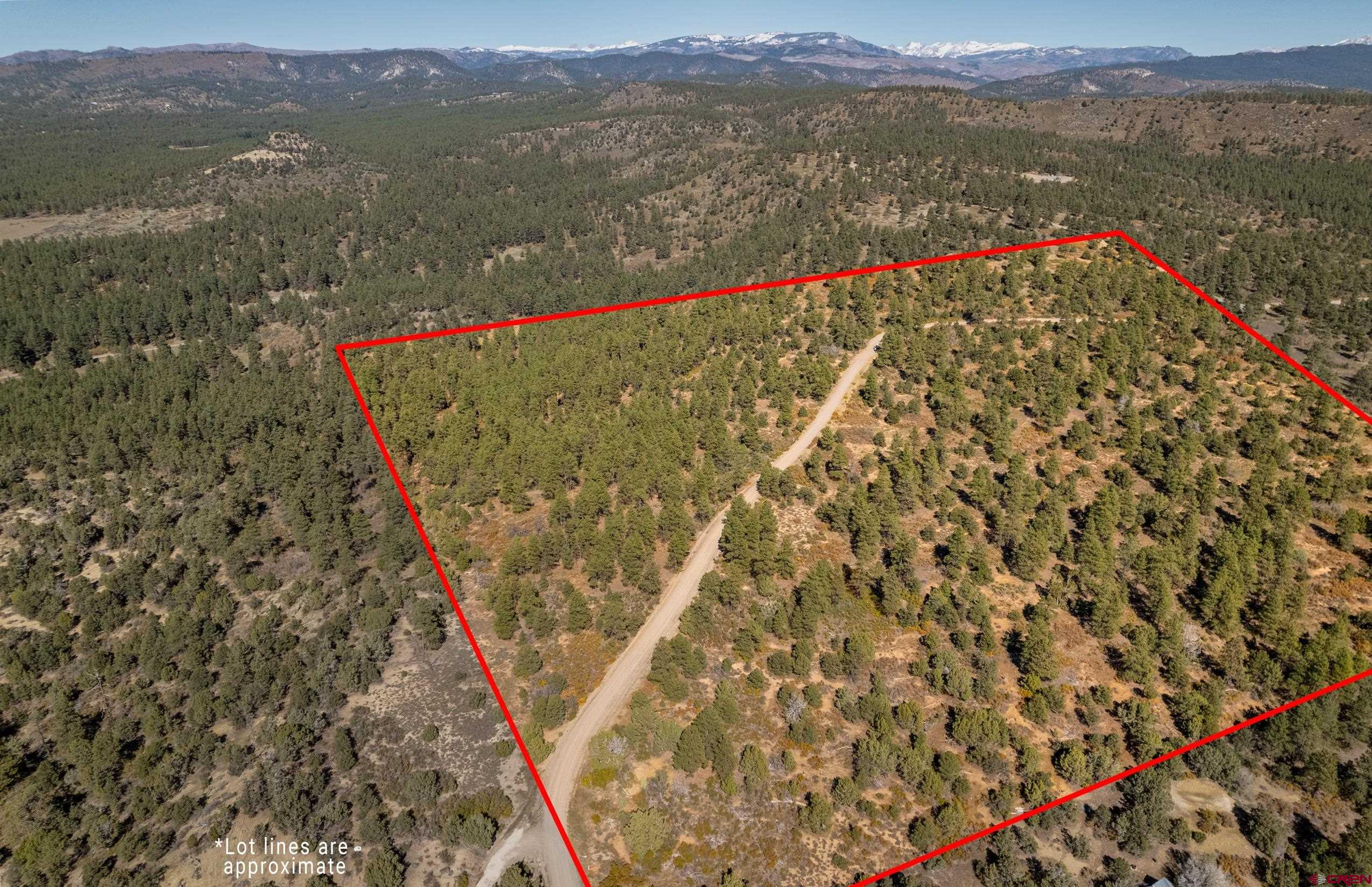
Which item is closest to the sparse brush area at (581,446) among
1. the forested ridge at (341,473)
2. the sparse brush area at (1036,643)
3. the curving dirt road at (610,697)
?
the forested ridge at (341,473)

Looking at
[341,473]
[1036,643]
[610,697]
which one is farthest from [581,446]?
[341,473]

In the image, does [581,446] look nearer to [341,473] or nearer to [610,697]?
[610,697]

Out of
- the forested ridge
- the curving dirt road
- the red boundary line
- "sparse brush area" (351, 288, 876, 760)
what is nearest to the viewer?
the curving dirt road

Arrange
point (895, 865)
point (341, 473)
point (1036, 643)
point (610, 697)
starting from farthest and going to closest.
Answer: point (341, 473)
point (1036, 643)
point (895, 865)
point (610, 697)

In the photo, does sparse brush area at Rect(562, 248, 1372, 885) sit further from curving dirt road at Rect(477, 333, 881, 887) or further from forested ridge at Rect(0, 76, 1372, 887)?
forested ridge at Rect(0, 76, 1372, 887)

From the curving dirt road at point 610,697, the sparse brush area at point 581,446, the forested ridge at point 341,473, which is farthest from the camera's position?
the forested ridge at point 341,473

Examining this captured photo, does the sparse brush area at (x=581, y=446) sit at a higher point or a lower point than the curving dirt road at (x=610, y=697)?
higher

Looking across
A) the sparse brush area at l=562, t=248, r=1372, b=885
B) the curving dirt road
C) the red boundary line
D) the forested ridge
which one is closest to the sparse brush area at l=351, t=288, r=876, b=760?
the forested ridge

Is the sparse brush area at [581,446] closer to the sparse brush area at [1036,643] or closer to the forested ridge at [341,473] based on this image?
the forested ridge at [341,473]

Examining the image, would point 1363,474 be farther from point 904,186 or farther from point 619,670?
point 904,186
